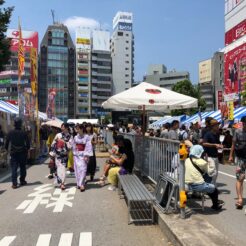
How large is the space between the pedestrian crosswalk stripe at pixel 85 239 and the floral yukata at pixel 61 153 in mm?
4217

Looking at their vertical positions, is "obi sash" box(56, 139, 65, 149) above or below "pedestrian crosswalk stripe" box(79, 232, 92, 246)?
above

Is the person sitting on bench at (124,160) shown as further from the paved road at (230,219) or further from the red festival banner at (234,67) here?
the red festival banner at (234,67)

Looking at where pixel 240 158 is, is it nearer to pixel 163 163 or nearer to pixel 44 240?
pixel 163 163

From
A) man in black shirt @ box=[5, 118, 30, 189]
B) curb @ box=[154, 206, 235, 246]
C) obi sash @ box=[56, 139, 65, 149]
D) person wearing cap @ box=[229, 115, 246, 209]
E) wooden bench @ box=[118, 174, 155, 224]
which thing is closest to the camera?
curb @ box=[154, 206, 235, 246]

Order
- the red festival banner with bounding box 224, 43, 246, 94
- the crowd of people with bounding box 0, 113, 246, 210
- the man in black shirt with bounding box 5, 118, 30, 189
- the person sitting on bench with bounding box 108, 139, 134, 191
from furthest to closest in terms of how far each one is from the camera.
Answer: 1. the red festival banner with bounding box 224, 43, 246, 94
2. the man in black shirt with bounding box 5, 118, 30, 189
3. the person sitting on bench with bounding box 108, 139, 134, 191
4. the crowd of people with bounding box 0, 113, 246, 210

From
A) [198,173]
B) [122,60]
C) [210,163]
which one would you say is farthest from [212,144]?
[122,60]

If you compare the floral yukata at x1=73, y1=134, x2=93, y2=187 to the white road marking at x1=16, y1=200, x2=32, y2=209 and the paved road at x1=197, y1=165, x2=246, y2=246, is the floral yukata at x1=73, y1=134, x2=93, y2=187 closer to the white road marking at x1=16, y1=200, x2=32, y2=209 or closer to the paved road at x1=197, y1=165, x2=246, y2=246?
the white road marking at x1=16, y1=200, x2=32, y2=209

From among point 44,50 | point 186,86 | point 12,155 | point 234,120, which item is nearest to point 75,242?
point 12,155

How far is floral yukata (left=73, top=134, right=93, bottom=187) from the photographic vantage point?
32.6ft

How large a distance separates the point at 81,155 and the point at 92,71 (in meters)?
Answer: 120

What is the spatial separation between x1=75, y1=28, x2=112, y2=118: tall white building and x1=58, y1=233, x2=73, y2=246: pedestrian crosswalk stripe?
117283 mm

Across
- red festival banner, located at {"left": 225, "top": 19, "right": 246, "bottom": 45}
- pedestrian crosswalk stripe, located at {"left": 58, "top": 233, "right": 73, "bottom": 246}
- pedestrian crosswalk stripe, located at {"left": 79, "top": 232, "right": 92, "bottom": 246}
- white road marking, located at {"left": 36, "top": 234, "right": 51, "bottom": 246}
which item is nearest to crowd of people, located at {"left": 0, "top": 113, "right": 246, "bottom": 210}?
pedestrian crosswalk stripe, located at {"left": 79, "top": 232, "right": 92, "bottom": 246}

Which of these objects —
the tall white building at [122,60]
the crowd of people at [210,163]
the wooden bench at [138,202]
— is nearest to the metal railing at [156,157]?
the crowd of people at [210,163]

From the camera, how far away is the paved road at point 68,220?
18.7 ft
